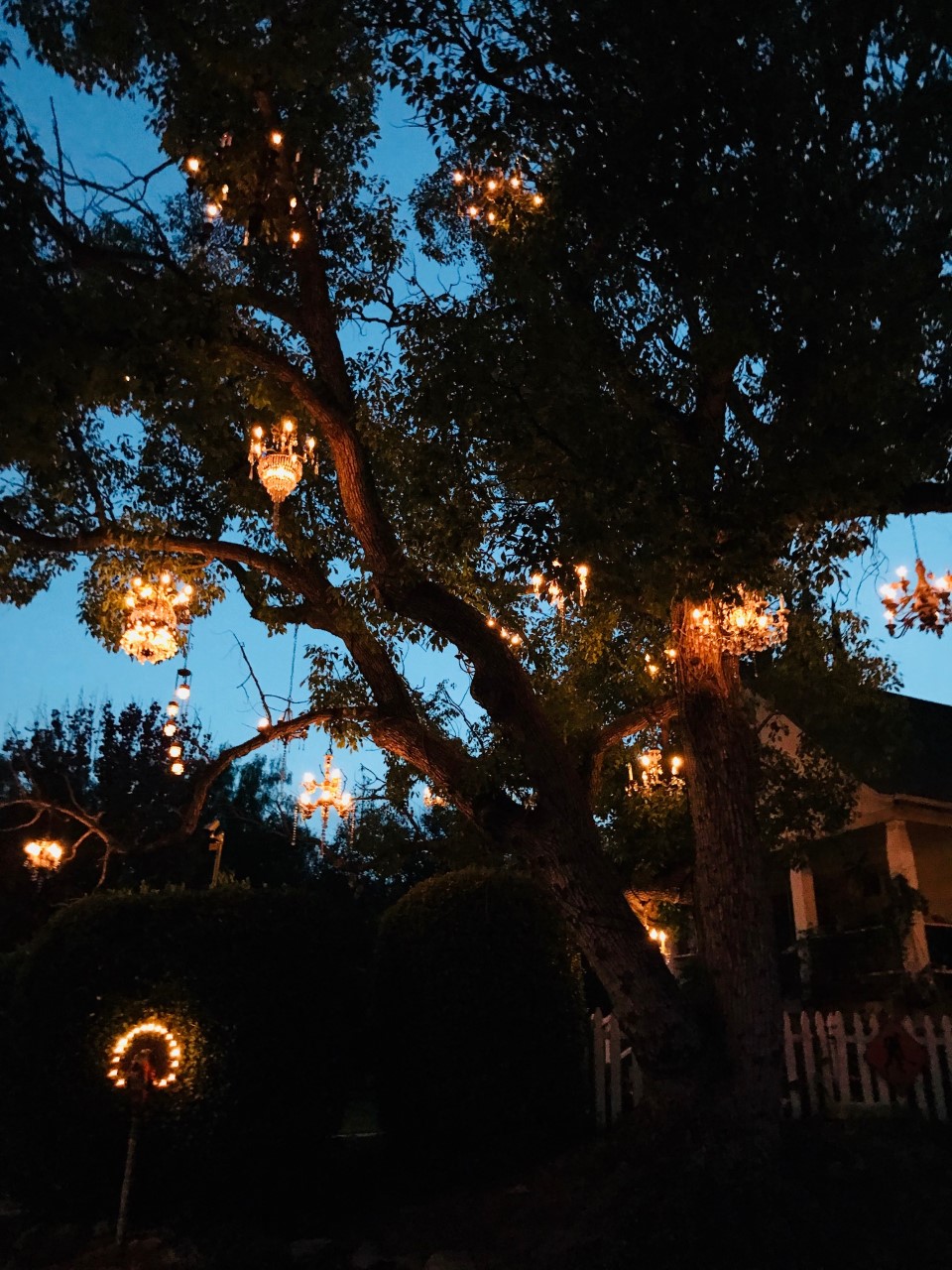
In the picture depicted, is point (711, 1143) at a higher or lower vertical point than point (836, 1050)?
lower

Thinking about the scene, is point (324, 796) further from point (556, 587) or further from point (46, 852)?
point (556, 587)

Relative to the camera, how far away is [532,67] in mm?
7605

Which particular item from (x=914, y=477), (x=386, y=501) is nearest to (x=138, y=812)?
(x=386, y=501)

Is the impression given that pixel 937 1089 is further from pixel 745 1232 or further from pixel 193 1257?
pixel 193 1257

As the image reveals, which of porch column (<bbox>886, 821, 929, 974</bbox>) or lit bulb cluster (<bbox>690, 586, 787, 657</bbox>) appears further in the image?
porch column (<bbox>886, 821, 929, 974</bbox>)

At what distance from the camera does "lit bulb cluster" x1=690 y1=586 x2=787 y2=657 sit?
7535 mm

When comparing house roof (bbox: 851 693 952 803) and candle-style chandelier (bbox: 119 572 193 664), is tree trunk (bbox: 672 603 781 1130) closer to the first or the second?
house roof (bbox: 851 693 952 803)

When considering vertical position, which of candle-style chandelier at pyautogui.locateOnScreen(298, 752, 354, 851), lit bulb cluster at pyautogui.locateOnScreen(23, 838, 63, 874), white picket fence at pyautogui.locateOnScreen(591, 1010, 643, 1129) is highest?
candle-style chandelier at pyautogui.locateOnScreen(298, 752, 354, 851)

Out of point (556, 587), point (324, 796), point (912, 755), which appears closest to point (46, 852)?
point (324, 796)

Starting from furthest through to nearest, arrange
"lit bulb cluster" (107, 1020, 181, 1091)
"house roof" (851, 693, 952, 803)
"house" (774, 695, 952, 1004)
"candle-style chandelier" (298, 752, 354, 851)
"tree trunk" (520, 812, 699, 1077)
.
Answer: "candle-style chandelier" (298, 752, 354, 851) → "house" (774, 695, 952, 1004) → "house roof" (851, 693, 952, 803) → "lit bulb cluster" (107, 1020, 181, 1091) → "tree trunk" (520, 812, 699, 1077)

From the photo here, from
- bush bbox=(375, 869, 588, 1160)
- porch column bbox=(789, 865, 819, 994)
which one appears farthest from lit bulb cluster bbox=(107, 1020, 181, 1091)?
porch column bbox=(789, 865, 819, 994)

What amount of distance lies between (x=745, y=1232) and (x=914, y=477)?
4.98m

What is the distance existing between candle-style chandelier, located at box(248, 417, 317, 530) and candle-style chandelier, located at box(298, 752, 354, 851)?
4111 millimetres

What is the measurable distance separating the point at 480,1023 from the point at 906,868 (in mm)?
7166
